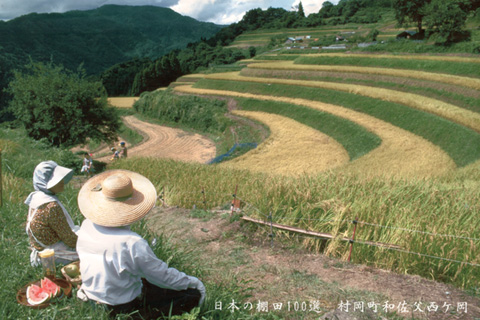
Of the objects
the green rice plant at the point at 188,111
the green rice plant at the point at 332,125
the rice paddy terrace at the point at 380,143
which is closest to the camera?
the rice paddy terrace at the point at 380,143

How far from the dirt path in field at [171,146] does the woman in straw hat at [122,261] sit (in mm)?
19692

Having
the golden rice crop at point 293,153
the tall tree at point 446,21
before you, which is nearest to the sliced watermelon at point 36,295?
the golden rice crop at point 293,153

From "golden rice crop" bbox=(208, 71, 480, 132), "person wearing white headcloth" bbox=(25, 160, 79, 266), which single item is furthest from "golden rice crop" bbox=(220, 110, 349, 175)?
"person wearing white headcloth" bbox=(25, 160, 79, 266)

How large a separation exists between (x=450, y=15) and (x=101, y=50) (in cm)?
17141

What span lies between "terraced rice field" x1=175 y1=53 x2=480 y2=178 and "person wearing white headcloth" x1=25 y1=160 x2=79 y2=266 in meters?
7.12

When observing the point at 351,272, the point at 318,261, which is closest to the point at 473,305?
the point at 351,272

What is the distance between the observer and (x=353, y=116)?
2278 cm

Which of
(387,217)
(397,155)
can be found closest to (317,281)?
(387,217)

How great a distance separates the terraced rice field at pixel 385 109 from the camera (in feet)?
50.5

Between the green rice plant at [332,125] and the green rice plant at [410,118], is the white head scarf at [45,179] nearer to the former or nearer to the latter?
the green rice plant at [332,125]

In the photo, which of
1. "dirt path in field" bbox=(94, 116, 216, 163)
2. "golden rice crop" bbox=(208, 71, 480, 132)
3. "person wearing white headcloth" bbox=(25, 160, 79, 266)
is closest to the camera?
"person wearing white headcloth" bbox=(25, 160, 79, 266)

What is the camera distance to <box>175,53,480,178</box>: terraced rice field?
50.5 ft

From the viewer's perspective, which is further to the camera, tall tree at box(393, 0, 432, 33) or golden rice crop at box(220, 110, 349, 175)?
tall tree at box(393, 0, 432, 33)

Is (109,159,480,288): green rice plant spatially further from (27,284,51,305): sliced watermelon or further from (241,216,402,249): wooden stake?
(27,284,51,305): sliced watermelon
